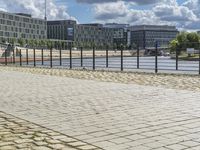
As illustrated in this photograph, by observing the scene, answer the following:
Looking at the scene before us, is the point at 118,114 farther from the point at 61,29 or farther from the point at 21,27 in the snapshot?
the point at 61,29

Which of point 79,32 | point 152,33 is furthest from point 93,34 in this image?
point 152,33

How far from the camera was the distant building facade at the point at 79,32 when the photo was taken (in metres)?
179

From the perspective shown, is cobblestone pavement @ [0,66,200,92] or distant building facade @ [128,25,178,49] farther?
distant building facade @ [128,25,178,49]

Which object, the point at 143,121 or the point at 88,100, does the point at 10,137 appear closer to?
the point at 143,121

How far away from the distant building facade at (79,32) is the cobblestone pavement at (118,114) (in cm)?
16471

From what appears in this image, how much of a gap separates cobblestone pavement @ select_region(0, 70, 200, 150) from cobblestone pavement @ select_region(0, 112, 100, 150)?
194mm

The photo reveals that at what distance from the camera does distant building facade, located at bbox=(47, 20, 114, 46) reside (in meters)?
179

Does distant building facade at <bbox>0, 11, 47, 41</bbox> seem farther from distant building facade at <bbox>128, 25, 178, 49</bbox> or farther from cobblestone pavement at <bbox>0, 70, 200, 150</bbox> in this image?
cobblestone pavement at <bbox>0, 70, 200, 150</bbox>

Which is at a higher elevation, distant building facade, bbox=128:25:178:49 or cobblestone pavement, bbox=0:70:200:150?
distant building facade, bbox=128:25:178:49

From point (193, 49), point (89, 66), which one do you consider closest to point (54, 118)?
point (193, 49)

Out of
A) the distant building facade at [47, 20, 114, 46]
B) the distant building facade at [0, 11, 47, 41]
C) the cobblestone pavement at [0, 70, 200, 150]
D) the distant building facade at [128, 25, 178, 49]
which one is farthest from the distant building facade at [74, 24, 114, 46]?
the cobblestone pavement at [0, 70, 200, 150]

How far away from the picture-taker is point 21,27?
535ft

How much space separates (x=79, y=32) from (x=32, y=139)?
17936 cm

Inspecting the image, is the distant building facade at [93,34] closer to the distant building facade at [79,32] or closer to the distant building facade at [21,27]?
the distant building facade at [79,32]
